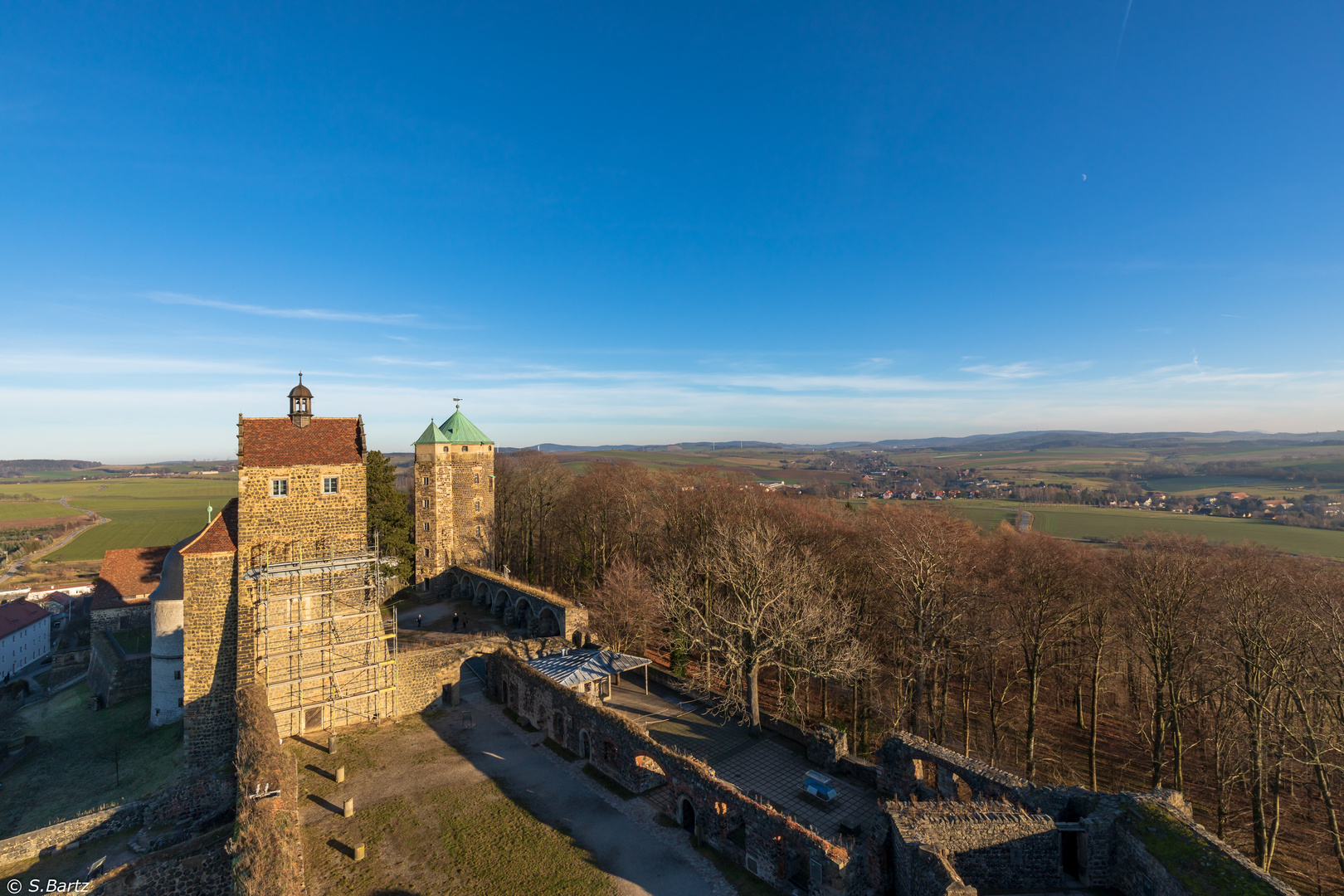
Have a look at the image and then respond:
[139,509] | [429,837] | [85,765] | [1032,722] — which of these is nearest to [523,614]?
[429,837]

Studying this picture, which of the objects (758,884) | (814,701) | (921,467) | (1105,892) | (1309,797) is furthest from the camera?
(921,467)

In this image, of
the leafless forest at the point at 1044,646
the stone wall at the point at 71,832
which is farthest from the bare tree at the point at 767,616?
the stone wall at the point at 71,832

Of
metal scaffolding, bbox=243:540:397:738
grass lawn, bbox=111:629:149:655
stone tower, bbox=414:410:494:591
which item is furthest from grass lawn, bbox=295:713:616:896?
stone tower, bbox=414:410:494:591

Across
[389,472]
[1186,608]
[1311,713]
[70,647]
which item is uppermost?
[389,472]

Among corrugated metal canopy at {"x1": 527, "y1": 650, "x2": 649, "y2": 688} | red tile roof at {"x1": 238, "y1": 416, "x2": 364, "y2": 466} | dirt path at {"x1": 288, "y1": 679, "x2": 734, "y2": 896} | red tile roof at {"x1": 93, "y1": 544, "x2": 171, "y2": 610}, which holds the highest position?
red tile roof at {"x1": 238, "y1": 416, "x2": 364, "y2": 466}

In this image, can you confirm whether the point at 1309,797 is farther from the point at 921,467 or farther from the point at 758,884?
the point at 921,467

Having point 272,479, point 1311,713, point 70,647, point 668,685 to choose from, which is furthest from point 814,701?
point 70,647

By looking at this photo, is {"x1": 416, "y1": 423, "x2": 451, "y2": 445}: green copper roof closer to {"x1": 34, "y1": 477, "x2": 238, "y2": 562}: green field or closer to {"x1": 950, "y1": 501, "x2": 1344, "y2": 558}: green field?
{"x1": 34, "y1": 477, "x2": 238, "y2": 562}: green field

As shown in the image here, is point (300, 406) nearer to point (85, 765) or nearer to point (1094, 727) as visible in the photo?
point (85, 765)
